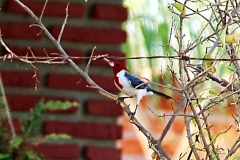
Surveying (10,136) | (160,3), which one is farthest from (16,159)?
(160,3)

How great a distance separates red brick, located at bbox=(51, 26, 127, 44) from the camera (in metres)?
2.26

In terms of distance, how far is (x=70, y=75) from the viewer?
227 cm

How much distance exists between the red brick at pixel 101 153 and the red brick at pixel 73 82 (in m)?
0.20

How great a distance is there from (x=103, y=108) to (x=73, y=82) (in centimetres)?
13

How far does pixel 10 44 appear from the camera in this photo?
2.24m

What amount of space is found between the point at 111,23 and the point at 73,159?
1.55ft

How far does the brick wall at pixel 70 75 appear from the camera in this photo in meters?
2.24

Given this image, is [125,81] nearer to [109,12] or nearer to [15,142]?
[109,12]

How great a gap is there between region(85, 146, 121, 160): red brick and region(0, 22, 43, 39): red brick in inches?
16.4

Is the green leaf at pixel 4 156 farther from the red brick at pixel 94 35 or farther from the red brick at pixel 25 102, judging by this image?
the red brick at pixel 94 35

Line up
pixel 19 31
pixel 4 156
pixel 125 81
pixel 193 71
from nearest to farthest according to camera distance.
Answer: pixel 193 71
pixel 4 156
pixel 125 81
pixel 19 31

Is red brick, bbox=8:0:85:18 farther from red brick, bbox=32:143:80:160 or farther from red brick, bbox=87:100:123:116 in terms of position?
red brick, bbox=32:143:80:160

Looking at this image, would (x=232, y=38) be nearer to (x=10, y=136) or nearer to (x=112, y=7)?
(x=10, y=136)

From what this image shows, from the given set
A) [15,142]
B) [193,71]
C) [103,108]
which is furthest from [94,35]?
[193,71]
